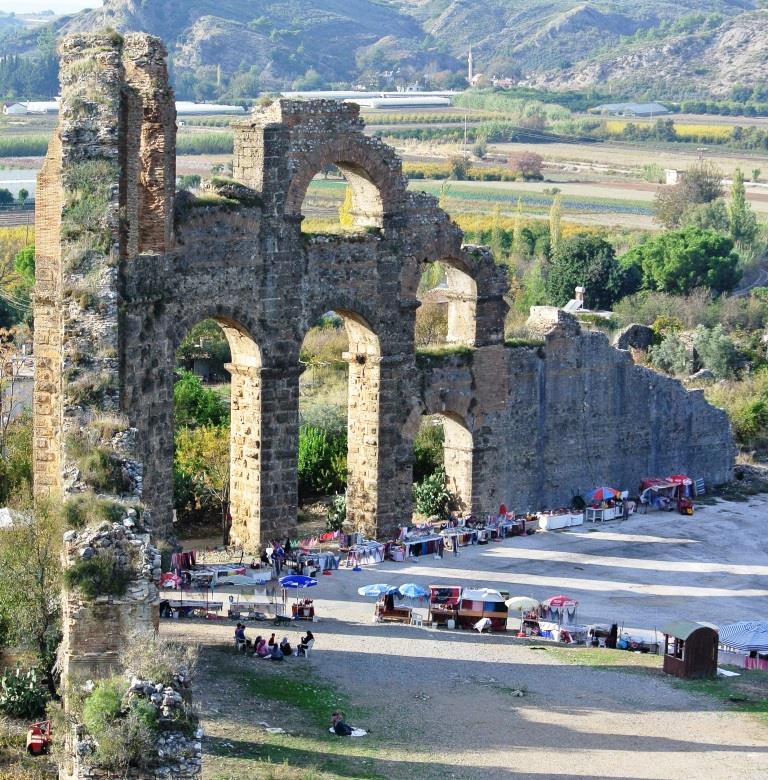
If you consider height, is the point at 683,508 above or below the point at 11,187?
below

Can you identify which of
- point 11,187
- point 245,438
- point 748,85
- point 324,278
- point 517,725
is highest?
point 748,85

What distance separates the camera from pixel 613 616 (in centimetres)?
3594

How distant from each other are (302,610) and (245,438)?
5180 millimetres

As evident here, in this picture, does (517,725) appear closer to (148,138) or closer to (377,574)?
(377,574)

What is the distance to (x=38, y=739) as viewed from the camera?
A: 26172 mm

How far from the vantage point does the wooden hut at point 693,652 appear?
31953mm

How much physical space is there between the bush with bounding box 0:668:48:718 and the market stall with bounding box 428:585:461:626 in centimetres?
865

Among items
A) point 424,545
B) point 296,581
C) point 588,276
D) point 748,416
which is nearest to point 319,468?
point 424,545

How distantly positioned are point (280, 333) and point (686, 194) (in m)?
69.8

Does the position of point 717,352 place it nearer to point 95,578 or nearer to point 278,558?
point 278,558

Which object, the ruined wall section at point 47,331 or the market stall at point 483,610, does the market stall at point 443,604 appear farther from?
the ruined wall section at point 47,331

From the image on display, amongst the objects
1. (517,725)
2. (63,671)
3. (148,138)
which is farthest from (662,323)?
(63,671)

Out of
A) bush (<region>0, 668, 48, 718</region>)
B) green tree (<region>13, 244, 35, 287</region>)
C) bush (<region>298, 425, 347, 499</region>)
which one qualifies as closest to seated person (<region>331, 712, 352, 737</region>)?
bush (<region>0, 668, 48, 718</region>)

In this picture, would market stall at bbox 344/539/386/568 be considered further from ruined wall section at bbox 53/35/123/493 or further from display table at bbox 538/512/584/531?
ruined wall section at bbox 53/35/123/493
